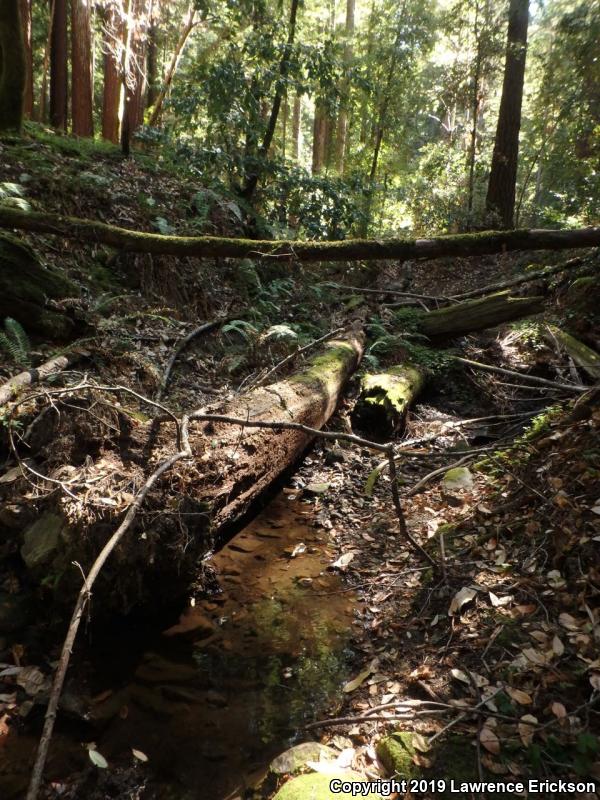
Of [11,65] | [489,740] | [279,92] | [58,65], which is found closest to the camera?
[489,740]

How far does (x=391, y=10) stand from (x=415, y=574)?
58.6 ft

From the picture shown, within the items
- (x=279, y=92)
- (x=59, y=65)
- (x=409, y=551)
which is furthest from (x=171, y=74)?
(x=409, y=551)

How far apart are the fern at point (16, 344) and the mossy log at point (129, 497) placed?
0.92 meters

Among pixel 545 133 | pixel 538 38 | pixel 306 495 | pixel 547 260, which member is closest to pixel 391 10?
pixel 538 38

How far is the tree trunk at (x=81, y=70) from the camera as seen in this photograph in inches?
540

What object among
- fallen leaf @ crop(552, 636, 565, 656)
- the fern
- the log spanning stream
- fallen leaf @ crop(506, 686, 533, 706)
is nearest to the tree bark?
the fern

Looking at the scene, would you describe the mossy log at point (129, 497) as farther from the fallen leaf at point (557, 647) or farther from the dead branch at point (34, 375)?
the fallen leaf at point (557, 647)

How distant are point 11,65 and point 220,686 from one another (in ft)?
30.8

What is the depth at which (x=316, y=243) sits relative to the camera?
5.39 meters

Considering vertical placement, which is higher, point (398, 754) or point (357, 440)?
point (357, 440)

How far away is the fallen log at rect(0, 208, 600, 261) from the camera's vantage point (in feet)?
15.8

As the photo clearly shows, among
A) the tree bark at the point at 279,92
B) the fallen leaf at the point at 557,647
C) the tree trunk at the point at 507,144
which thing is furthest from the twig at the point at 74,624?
the tree trunk at the point at 507,144

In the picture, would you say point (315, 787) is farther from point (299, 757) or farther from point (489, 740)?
point (489, 740)

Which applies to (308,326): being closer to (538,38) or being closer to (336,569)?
(336,569)
